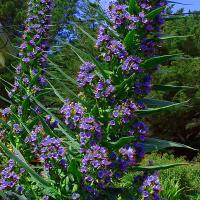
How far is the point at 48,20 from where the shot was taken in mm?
4969

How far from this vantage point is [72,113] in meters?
3.28

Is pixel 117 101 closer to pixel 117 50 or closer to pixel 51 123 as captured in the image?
pixel 117 50

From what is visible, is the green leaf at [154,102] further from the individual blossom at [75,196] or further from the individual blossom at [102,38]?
the individual blossom at [75,196]

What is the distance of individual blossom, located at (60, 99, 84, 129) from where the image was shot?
323cm

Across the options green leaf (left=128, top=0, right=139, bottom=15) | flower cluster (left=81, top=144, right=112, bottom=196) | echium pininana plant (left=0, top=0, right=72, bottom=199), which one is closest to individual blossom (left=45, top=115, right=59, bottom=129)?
echium pininana plant (left=0, top=0, right=72, bottom=199)

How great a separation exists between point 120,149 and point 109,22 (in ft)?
3.02

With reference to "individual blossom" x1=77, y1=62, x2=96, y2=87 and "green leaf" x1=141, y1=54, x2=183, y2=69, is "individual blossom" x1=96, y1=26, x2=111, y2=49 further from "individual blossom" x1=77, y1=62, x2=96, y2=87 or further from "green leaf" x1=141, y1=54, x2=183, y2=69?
"green leaf" x1=141, y1=54, x2=183, y2=69

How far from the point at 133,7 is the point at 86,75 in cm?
57


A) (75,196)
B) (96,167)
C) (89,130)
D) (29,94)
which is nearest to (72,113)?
(89,130)

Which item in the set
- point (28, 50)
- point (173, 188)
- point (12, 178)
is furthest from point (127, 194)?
point (173, 188)

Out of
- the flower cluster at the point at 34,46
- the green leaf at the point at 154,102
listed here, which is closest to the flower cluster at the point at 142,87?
the green leaf at the point at 154,102

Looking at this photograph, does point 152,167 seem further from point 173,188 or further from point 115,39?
point 173,188

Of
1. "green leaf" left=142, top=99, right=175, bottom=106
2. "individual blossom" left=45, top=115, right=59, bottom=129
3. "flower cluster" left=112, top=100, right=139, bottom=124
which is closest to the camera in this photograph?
"flower cluster" left=112, top=100, right=139, bottom=124

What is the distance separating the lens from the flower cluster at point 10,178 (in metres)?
3.44
